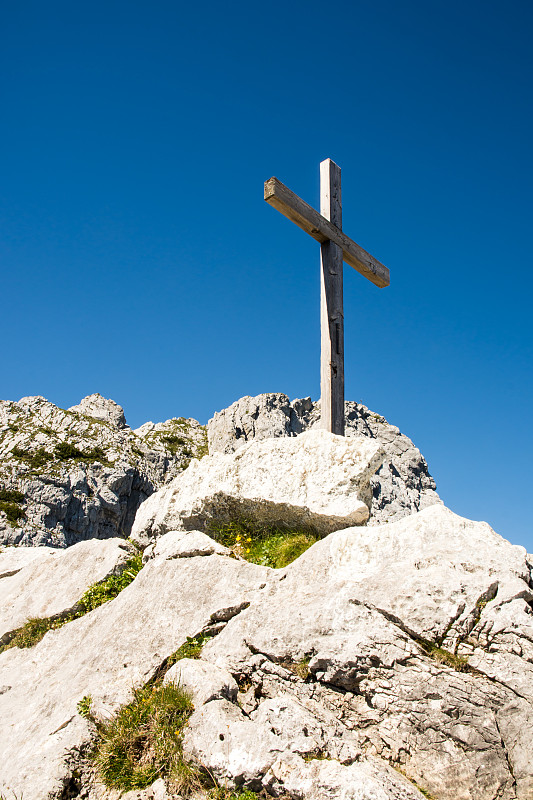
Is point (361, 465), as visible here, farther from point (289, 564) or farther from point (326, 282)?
point (326, 282)

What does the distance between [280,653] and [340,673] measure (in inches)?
32.5

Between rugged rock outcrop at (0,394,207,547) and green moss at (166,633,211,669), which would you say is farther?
rugged rock outcrop at (0,394,207,547)

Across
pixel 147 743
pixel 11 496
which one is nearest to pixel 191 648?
pixel 147 743

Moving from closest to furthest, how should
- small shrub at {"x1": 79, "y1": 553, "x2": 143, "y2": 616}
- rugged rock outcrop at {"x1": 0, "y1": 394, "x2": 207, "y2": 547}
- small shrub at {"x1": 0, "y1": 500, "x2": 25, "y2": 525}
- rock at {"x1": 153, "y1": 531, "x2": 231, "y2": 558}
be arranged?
1. rock at {"x1": 153, "y1": 531, "x2": 231, "y2": 558}
2. small shrub at {"x1": 79, "y1": 553, "x2": 143, "y2": 616}
3. small shrub at {"x1": 0, "y1": 500, "x2": 25, "y2": 525}
4. rugged rock outcrop at {"x1": 0, "y1": 394, "x2": 207, "y2": 547}

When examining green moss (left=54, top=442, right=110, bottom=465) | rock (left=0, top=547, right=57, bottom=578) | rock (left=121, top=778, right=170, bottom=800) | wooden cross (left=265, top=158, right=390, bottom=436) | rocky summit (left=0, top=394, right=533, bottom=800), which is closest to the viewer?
rocky summit (left=0, top=394, right=533, bottom=800)

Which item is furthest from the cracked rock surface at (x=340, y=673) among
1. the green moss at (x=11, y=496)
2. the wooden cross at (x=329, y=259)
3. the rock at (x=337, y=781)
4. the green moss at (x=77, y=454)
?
the green moss at (x=77, y=454)

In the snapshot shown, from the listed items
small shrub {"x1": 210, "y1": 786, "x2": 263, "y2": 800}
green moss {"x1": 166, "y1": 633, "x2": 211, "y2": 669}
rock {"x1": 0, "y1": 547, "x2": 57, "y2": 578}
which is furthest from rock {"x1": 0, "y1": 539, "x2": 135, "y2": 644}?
small shrub {"x1": 210, "y1": 786, "x2": 263, "y2": 800}

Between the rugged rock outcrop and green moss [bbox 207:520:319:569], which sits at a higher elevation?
the rugged rock outcrop

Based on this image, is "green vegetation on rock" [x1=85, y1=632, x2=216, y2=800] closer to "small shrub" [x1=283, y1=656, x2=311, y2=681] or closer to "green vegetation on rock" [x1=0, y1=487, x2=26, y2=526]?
"small shrub" [x1=283, y1=656, x2=311, y2=681]

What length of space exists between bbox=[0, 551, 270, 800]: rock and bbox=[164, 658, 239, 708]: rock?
566 millimetres

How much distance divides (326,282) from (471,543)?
18.8 ft

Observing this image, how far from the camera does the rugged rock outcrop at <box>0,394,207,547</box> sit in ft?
134

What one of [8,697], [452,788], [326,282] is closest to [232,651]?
[452,788]

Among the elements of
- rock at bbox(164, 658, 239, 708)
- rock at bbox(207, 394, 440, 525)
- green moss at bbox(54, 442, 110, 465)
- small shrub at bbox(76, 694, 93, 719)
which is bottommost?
small shrub at bbox(76, 694, 93, 719)
